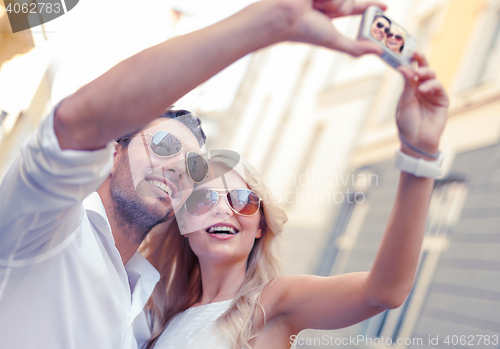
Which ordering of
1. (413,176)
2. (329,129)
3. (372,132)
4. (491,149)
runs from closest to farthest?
(413,176), (491,149), (372,132), (329,129)

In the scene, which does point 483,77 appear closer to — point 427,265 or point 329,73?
point 427,265

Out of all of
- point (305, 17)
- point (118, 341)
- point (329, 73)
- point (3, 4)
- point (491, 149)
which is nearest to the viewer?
point (305, 17)

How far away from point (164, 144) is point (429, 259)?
2837mm

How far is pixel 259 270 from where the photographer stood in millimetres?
1271

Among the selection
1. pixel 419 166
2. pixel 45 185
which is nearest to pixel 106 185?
pixel 45 185

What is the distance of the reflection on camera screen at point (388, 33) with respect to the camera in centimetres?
59

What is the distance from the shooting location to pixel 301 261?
5.21m

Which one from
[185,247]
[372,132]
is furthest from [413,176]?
[372,132]

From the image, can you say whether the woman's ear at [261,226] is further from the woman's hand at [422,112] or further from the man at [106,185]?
the woman's hand at [422,112]

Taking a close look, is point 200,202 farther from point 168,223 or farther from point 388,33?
point 388,33

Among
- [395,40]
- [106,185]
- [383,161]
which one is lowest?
[383,161]

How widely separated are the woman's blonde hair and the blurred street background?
161 millimetres

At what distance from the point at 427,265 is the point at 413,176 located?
279 centimetres

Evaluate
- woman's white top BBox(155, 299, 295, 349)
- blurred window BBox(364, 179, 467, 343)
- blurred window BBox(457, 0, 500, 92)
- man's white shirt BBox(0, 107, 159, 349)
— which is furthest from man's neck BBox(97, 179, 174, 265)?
blurred window BBox(457, 0, 500, 92)
